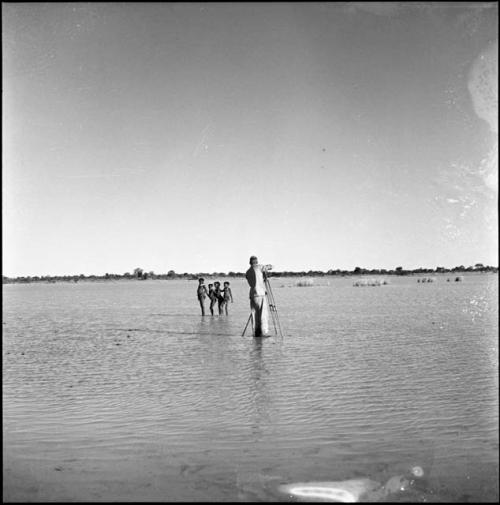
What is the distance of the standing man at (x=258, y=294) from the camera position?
1482 centimetres

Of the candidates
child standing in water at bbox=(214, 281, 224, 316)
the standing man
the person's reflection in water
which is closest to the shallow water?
the person's reflection in water

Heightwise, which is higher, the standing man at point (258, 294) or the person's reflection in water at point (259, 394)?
the standing man at point (258, 294)

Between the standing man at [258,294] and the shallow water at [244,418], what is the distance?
3.69 ft

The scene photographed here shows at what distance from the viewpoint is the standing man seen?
48.6ft

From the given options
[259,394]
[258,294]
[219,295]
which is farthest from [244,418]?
[219,295]

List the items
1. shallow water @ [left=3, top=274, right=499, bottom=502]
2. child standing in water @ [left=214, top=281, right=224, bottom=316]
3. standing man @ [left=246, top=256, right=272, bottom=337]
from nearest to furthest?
shallow water @ [left=3, top=274, right=499, bottom=502]
standing man @ [left=246, top=256, right=272, bottom=337]
child standing in water @ [left=214, top=281, right=224, bottom=316]

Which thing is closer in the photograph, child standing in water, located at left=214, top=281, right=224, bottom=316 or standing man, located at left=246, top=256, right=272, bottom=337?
standing man, located at left=246, top=256, right=272, bottom=337

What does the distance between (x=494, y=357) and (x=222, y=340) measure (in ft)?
22.3

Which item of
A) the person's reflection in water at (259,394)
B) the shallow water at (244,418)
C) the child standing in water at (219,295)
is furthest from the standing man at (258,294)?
the child standing in water at (219,295)

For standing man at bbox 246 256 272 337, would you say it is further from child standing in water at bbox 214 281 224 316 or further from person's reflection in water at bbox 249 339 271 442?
child standing in water at bbox 214 281 224 316

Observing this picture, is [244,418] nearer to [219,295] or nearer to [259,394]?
[259,394]

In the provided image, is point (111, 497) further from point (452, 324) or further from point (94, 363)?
point (452, 324)

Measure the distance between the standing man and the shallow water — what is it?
3.69 ft

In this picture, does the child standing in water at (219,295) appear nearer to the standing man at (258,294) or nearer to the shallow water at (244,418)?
the standing man at (258,294)
